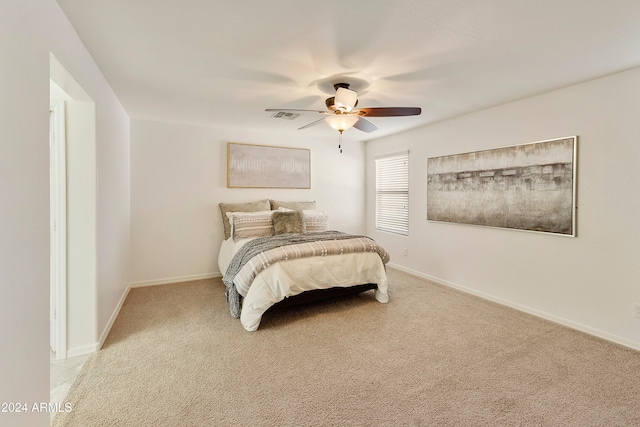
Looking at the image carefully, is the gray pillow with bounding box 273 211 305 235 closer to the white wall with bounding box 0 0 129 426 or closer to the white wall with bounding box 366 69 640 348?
the white wall with bounding box 366 69 640 348

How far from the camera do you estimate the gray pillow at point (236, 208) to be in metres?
4.43

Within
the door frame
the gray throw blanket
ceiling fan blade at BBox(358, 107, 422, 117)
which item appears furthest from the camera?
the gray throw blanket

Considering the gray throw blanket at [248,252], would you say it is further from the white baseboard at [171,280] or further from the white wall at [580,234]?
the white wall at [580,234]

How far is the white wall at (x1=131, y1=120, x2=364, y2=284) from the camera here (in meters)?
4.12

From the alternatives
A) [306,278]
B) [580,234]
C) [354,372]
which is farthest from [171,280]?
[580,234]

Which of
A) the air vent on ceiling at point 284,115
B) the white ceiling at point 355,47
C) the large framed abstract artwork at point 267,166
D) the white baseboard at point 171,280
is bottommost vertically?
the white baseboard at point 171,280

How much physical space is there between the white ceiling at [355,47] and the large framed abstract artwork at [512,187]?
66 centimetres

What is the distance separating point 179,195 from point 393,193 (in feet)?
11.4

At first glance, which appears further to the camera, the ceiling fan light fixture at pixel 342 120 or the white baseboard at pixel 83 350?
the ceiling fan light fixture at pixel 342 120

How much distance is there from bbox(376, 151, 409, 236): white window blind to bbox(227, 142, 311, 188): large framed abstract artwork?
1378mm

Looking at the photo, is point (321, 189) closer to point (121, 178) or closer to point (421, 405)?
point (121, 178)

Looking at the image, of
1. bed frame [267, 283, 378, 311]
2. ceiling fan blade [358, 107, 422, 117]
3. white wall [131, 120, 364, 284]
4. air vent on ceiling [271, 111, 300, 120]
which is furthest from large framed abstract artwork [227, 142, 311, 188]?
ceiling fan blade [358, 107, 422, 117]

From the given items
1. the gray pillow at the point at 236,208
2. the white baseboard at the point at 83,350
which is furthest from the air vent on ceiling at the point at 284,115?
the white baseboard at the point at 83,350

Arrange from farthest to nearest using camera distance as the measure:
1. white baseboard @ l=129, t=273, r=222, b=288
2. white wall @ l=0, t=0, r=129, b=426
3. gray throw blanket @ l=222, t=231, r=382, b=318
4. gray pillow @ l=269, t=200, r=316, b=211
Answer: gray pillow @ l=269, t=200, r=316, b=211 < white baseboard @ l=129, t=273, r=222, b=288 < gray throw blanket @ l=222, t=231, r=382, b=318 < white wall @ l=0, t=0, r=129, b=426
